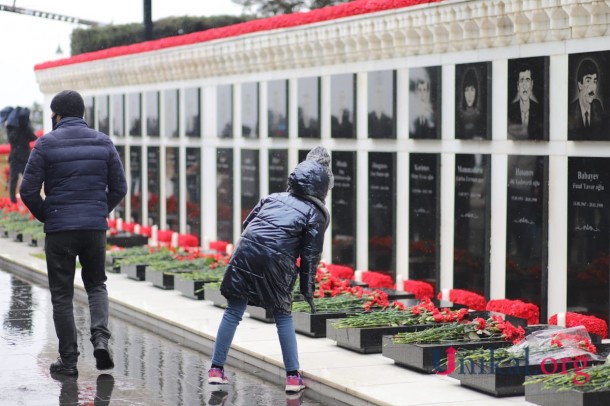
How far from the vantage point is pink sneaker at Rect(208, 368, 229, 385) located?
8641 mm

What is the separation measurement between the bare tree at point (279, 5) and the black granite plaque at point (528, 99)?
2105 cm

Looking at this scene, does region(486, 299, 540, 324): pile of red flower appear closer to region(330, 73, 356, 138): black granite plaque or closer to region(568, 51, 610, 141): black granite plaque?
region(568, 51, 610, 141): black granite plaque

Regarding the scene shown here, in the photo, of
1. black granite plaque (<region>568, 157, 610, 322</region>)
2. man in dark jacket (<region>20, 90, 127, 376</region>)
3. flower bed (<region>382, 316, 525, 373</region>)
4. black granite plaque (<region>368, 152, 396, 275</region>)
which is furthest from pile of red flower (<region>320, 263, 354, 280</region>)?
man in dark jacket (<region>20, 90, 127, 376</region>)

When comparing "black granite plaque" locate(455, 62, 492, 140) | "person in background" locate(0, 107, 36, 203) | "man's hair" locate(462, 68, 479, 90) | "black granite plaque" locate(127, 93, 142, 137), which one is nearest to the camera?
"black granite plaque" locate(455, 62, 492, 140)

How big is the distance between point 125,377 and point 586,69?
15.5ft

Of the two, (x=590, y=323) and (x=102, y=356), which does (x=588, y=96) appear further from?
(x=102, y=356)

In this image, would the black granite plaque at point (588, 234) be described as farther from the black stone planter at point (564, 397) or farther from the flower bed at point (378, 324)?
the black stone planter at point (564, 397)

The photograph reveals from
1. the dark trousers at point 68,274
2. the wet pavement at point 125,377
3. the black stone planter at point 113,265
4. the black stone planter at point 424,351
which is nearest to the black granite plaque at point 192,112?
the black stone planter at point 113,265

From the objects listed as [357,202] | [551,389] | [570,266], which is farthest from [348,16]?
[551,389]

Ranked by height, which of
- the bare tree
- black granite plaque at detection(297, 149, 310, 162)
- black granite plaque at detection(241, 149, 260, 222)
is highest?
the bare tree

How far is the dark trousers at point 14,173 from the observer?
25125 millimetres

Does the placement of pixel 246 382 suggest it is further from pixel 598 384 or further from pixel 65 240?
pixel 598 384

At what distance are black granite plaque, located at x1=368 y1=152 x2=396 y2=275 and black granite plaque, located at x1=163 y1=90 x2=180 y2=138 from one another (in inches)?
266

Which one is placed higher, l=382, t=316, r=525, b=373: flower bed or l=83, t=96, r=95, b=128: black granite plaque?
l=83, t=96, r=95, b=128: black granite plaque
